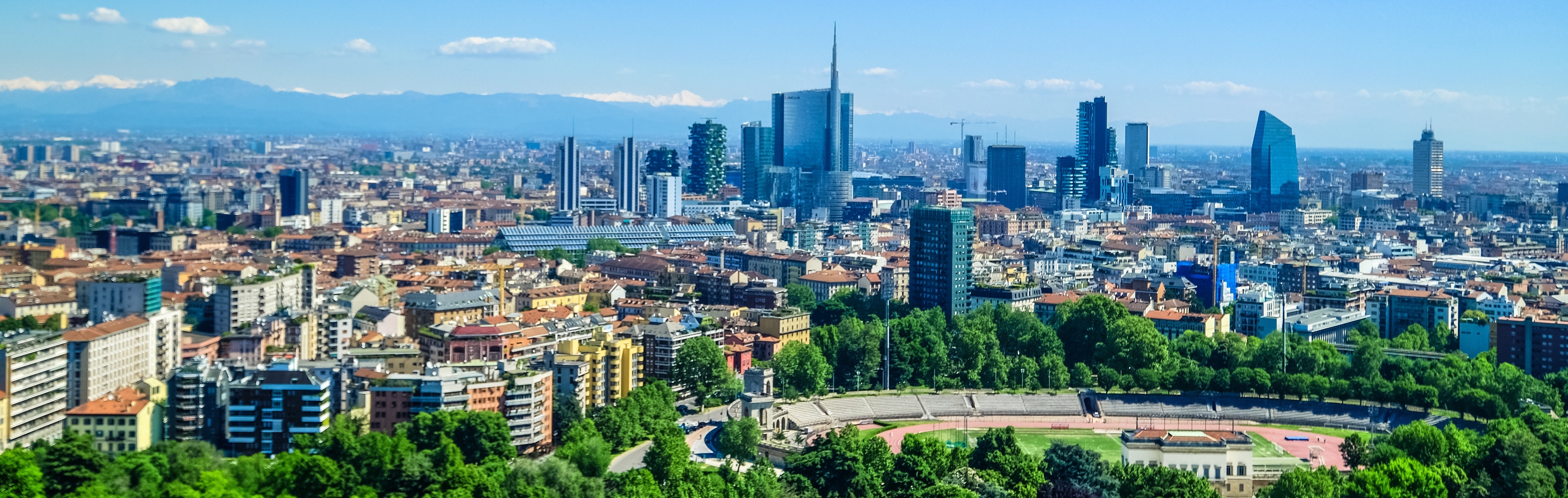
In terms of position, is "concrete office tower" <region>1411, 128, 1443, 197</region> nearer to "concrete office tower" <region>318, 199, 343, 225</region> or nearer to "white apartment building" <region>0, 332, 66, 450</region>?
"concrete office tower" <region>318, 199, 343, 225</region>

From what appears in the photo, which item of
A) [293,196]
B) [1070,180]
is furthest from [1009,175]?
[293,196]

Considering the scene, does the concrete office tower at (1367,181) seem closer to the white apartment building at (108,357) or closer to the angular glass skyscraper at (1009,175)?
the angular glass skyscraper at (1009,175)

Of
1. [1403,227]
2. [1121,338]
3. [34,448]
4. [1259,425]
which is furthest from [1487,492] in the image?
[1403,227]

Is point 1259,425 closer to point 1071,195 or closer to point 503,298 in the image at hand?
point 503,298

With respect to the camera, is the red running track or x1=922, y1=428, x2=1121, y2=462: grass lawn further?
the red running track

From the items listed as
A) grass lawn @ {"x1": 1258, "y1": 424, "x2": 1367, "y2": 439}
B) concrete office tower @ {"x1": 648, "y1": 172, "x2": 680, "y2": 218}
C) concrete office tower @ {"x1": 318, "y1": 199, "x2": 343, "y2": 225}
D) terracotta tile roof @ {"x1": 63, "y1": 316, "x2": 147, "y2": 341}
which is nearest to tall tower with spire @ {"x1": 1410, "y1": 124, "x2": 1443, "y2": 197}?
concrete office tower @ {"x1": 648, "y1": 172, "x2": 680, "y2": 218}

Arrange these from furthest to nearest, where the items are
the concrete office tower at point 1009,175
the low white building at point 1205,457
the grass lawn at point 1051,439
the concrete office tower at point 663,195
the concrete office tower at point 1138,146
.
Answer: the concrete office tower at point 1138,146 → the concrete office tower at point 1009,175 → the concrete office tower at point 663,195 → the grass lawn at point 1051,439 → the low white building at point 1205,457

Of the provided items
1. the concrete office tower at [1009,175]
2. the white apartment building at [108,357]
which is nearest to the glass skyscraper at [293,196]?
the concrete office tower at [1009,175]
